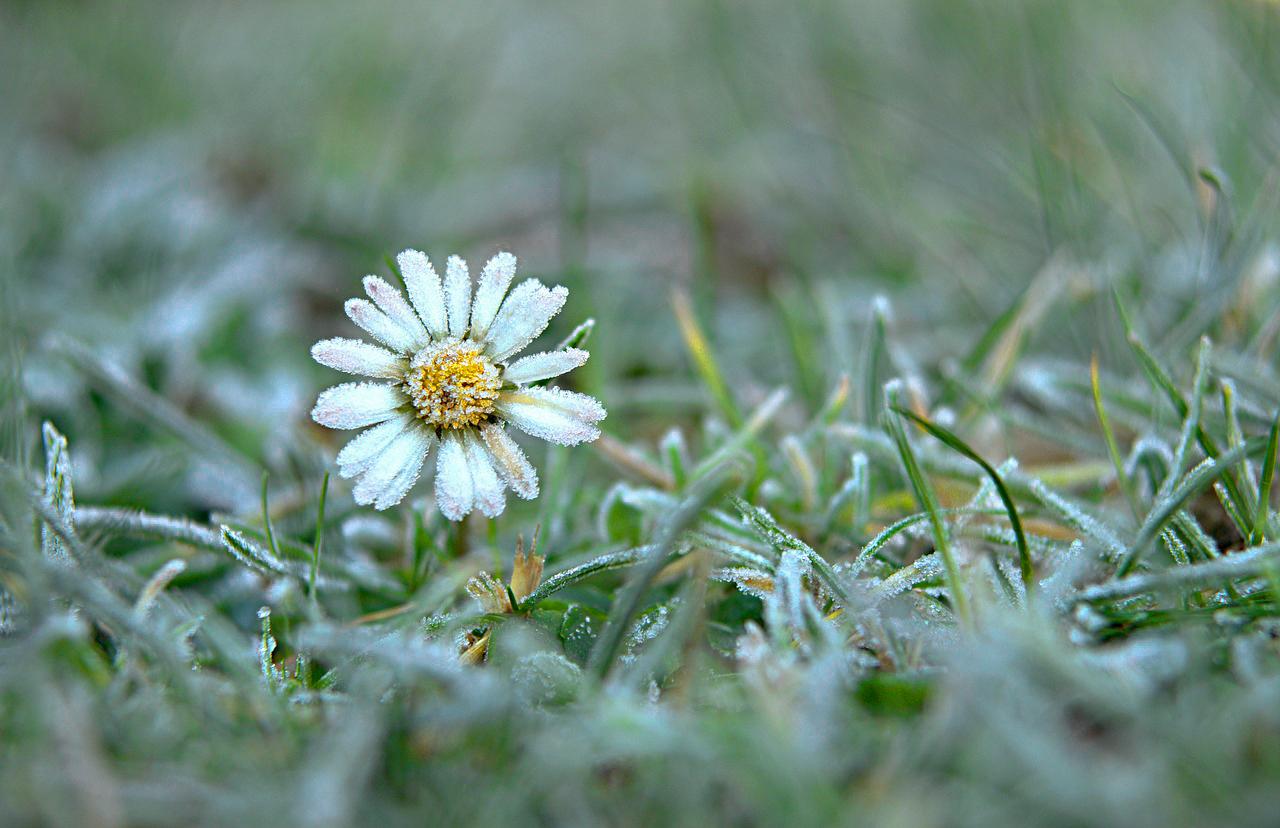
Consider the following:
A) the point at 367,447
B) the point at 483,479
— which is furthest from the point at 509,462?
the point at 367,447

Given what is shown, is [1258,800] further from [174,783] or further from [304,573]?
[304,573]

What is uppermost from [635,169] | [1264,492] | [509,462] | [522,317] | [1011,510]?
[635,169]

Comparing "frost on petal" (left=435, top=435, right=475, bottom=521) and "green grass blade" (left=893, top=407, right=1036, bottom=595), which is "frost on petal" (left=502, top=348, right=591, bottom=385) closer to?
"frost on petal" (left=435, top=435, right=475, bottom=521)

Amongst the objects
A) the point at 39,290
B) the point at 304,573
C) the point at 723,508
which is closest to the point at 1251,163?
the point at 723,508

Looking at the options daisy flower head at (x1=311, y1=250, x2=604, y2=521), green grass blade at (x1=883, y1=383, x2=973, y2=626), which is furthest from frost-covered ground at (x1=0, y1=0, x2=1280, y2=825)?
daisy flower head at (x1=311, y1=250, x2=604, y2=521)

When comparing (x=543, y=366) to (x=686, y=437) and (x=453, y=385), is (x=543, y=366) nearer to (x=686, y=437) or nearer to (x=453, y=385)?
(x=453, y=385)
